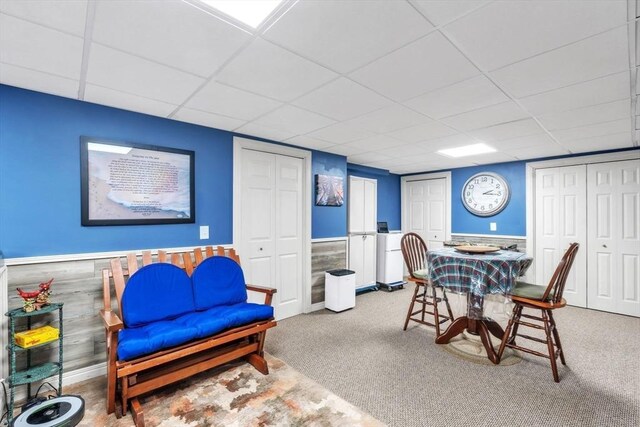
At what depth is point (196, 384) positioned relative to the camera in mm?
2367

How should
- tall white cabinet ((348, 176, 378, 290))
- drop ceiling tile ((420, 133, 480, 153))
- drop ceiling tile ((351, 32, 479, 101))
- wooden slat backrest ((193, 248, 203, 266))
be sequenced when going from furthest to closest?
tall white cabinet ((348, 176, 378, 290)) → drop ceiling tile ((420, 133, 480, 153)) → wooden slat backrest ((193, 248, 203, 266)) → drop ceiling tile ((351, 32, 479, 101))

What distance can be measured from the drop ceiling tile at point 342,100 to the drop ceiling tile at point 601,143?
→ 2879mm

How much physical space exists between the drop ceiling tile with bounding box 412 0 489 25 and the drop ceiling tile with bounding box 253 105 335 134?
1421 millimetres

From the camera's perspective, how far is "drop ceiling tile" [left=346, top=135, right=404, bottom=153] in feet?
11.9

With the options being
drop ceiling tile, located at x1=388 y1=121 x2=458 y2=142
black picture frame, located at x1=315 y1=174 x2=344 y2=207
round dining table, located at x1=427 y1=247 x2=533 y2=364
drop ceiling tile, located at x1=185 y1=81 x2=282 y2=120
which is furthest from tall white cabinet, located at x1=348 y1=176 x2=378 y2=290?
drop ceiling tile, located at x1=185 y1=81 x2=282 y2=120

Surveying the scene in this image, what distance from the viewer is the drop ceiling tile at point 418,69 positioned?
1682 millimetres

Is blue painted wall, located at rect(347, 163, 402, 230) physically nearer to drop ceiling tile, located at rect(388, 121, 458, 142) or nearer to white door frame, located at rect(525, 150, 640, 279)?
drop ceiling tile, located at rect(388, 121, 458, 142)

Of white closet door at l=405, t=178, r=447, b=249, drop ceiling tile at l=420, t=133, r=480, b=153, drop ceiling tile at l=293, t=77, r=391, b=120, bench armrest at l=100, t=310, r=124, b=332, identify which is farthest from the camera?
white closet door at l=405, t=178, r=447, b=249

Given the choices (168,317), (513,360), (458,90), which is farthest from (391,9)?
(513,360)

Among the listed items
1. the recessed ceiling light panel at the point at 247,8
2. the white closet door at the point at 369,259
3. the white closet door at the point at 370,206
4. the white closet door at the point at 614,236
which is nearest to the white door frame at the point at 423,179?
the white closet door at the point at 370,206

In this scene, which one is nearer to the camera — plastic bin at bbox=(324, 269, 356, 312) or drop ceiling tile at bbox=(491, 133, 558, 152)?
drop ceiling tile at bbox=(491, 133, 558, 152)

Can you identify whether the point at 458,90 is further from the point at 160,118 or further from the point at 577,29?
the point at 160,118

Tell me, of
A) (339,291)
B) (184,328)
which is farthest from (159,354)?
(339,291)

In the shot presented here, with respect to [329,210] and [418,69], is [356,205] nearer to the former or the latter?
[329,210]
